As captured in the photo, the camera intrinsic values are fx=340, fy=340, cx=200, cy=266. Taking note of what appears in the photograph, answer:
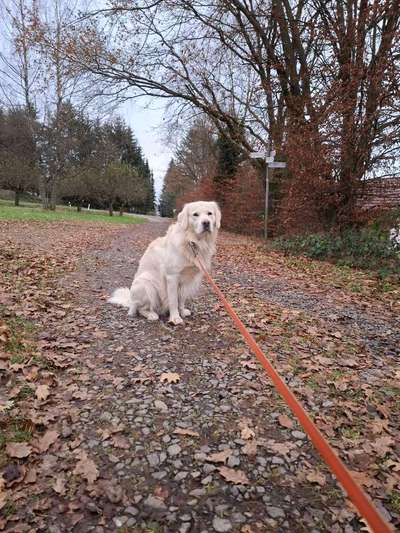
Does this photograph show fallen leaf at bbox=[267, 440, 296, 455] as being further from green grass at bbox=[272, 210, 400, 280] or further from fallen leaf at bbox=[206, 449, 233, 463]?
green grass at bbox=[272, 210, 400, 280]

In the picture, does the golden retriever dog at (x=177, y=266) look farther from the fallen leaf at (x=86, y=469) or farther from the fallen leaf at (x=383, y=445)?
the fallen leaf at (x=383, y=445)

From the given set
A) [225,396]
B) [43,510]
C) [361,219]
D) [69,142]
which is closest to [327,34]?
[361,219]

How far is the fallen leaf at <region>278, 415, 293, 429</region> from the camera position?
2492 mm

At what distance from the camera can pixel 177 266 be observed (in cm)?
432

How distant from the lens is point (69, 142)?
29766 millimetres

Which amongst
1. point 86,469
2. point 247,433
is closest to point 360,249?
point 247,433

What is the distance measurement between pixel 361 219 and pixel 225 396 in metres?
7.97

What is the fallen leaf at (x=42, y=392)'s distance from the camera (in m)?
2.70

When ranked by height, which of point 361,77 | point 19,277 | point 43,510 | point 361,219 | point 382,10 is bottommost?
point 43,510

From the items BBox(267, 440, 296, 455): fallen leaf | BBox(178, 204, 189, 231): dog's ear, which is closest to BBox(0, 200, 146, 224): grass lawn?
BBox(178, 204, 189, 231): dog's ear

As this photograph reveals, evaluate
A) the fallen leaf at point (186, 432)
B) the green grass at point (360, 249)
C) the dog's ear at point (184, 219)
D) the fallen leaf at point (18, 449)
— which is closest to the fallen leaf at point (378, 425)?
the fallen leaf at point (186, 432)

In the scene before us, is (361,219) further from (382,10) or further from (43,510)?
(43,510)

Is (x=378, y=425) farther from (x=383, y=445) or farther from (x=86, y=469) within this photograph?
(x=86, y=469)

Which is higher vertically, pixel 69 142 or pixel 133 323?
pixel 69 142
